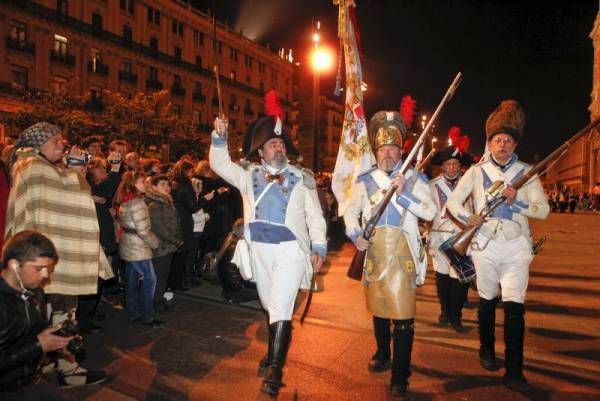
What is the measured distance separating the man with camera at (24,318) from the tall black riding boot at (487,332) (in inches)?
139

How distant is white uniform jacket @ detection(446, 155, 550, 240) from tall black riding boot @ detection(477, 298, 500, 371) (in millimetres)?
686

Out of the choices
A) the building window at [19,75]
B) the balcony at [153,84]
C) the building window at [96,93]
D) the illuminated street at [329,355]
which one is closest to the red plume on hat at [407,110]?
the illuminated street at [329,355]

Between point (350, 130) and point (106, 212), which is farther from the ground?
point (350, 130)

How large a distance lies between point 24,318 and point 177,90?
162ft

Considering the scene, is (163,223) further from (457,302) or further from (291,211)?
(457,302)

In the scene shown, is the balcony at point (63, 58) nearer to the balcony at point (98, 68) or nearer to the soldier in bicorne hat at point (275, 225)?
the balcony at point (98, 68)

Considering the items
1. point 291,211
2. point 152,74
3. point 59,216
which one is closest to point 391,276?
point 291,211

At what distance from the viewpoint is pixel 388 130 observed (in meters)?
4.33

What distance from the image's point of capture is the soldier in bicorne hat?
4.10 m

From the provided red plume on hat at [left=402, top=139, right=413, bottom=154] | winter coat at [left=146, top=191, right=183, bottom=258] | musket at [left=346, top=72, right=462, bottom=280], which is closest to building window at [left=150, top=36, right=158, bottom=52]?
winter coat at [left=146, top=191, right=183, bottom=258]

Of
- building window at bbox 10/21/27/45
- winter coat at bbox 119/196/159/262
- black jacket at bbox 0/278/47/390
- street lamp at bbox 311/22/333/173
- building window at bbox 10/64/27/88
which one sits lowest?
black jacket at bbox 0/278/47/390

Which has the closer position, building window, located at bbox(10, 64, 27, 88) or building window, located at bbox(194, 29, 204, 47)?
building window, located at bbox(10, 64, 27, 88)

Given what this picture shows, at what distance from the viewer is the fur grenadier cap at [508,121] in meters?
4.47

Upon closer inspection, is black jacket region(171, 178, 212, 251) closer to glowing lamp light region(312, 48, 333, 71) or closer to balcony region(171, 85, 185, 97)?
glowing lamp light region(312, 48, 333, 71)
